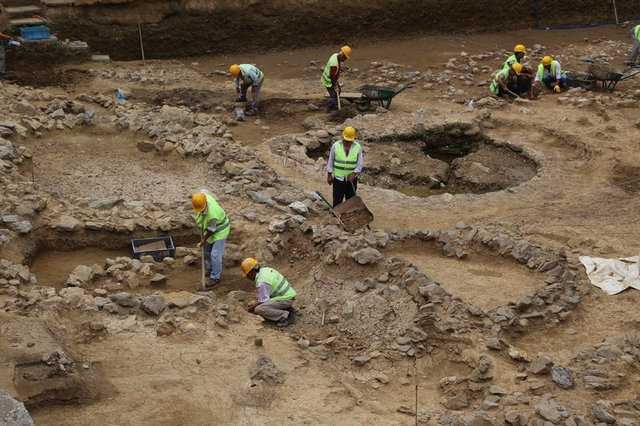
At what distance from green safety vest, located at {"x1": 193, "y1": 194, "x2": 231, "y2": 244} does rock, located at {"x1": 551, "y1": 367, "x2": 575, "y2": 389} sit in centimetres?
441

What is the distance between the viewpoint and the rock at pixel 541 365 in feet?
28.7

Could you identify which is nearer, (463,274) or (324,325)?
(324,325)

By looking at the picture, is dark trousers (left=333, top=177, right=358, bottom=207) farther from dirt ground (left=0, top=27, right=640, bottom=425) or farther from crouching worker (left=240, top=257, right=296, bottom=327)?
crouching worker (left=240, top=257, right=296, bottom=327)

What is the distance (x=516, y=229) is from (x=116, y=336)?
5977 mm

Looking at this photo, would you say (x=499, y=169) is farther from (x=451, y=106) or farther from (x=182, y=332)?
(x=182, y=332)

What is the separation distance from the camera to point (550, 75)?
17984 mm

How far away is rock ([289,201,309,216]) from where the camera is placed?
1236cm

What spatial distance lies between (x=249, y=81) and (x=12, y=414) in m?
11.1

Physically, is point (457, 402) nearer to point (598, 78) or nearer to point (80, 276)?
point (80, 276)

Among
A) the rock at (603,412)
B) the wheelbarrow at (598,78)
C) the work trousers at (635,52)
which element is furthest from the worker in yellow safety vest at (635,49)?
the rock at (603,412)

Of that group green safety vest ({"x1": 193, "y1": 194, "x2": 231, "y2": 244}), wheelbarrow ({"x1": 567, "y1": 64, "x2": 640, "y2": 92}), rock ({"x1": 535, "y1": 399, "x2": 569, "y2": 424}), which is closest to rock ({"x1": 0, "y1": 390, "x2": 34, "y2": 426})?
rock ({"x1": 535, "y1": 399, "x2": 569, "y2": 424})

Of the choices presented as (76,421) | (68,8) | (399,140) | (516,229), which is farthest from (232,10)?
(76,421)

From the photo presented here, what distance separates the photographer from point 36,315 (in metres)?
9.29

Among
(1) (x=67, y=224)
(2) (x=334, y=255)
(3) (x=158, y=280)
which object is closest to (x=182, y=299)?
(3) (x=158, y=280)
